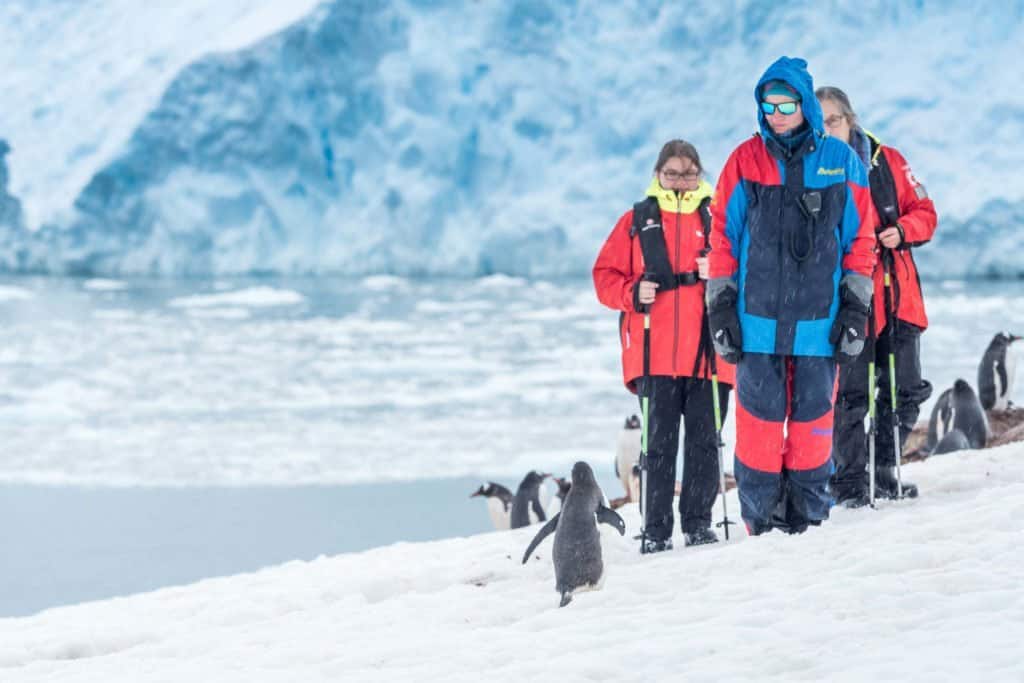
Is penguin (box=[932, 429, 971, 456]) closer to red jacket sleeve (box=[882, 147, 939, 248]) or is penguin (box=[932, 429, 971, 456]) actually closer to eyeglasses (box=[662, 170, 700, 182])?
red jacket sleeve (box=[882, 147, 939, 248])

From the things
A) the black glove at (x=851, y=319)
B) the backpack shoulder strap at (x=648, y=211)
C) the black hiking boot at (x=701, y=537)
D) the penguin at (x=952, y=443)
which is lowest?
the penguin at (x=952, y=443)

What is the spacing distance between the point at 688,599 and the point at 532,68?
58.0 ft

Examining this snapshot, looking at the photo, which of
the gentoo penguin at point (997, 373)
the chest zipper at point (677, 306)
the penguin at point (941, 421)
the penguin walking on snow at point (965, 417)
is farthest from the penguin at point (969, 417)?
the chest zipper at point (677, 306)

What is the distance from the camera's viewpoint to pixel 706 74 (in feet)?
62.8

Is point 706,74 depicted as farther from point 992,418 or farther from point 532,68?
point 992,418

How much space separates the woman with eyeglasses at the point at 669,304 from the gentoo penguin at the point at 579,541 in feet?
0.58

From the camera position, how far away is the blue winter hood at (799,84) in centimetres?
256

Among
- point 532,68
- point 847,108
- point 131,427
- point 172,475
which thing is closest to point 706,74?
point 532,68

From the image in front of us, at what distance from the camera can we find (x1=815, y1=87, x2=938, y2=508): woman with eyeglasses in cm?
294

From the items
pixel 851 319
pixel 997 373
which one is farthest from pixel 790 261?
pixel 997 373

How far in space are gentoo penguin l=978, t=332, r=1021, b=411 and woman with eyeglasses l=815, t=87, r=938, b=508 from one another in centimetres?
439

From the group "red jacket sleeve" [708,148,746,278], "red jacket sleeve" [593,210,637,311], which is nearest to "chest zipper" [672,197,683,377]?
"red jacket sleeve" [593,210,637,311]

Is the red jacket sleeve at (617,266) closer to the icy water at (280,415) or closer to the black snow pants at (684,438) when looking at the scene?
the black snow pants at (684,438)

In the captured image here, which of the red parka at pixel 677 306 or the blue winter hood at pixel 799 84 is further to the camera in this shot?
the red parka at pixel 677 306
